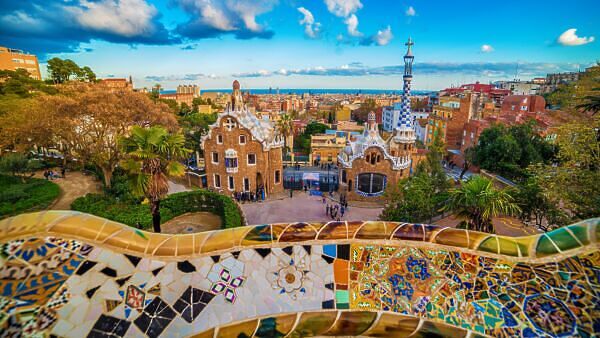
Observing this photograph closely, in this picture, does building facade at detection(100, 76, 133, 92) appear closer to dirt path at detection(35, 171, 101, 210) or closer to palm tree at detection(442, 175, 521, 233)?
dirt path at detection(35, 171, 101, 210)

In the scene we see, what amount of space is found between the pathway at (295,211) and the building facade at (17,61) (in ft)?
A: 159

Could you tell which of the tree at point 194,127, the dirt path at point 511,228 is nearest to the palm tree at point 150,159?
the dirt path at point 511,228

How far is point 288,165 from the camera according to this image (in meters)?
38.8

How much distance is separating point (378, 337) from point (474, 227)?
792 cm

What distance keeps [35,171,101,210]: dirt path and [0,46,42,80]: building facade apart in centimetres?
3467

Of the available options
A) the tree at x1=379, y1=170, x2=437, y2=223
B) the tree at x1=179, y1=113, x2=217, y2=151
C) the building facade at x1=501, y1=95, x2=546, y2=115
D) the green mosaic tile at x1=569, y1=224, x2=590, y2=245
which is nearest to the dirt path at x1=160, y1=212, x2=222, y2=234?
the tree at x1=379, y1=170, x2=437, y2=223

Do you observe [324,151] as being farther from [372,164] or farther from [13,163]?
[13,163]

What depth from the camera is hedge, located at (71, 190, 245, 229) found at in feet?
49.8

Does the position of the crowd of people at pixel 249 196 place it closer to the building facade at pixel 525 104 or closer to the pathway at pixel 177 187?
the pathway at pixel 177 187

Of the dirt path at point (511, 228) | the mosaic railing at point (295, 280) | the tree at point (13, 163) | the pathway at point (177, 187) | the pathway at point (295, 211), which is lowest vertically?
the pathway at point (295, 211)

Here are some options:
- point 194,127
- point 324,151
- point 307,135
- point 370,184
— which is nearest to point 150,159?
point 370,184

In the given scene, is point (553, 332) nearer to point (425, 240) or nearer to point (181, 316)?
point (425, 240)

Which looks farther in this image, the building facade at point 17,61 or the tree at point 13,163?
the building facade at point 17,61

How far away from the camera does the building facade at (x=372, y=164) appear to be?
2152 centimetres
